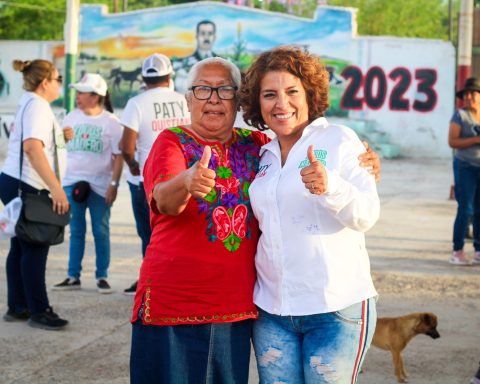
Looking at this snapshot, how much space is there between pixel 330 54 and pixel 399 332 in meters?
25.2

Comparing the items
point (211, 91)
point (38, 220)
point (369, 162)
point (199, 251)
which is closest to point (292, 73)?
point (211, 91)

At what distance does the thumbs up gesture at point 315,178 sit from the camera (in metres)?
3.14

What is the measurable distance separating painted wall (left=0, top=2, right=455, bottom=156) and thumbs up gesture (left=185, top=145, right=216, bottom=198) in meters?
27.0

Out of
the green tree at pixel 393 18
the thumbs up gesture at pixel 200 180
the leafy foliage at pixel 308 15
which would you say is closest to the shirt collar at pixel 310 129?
the thumbs up gesture at pixel 200 180

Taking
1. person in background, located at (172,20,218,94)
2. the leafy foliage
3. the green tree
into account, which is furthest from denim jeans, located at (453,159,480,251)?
the green tree

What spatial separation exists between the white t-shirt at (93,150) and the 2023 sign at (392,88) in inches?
902

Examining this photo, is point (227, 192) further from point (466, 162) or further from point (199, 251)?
point (466, 162)

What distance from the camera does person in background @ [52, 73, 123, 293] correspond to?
8.12m

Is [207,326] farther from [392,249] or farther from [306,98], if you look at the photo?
[392,249]

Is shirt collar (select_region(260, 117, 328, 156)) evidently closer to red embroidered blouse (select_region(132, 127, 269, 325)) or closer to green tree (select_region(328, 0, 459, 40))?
red embroidered blouse (select_region(132, 127, 269, 325))

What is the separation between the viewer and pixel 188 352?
11.6 ft

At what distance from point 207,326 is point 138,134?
4.20m

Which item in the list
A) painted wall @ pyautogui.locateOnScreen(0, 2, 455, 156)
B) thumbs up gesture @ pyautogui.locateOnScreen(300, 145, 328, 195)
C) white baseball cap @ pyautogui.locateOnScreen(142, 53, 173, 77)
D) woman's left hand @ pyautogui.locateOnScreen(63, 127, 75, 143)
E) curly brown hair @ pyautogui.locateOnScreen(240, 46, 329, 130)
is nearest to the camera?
thumbs up gesture @ pyautogui.locateOnScreen(300, 145, 328, 195)

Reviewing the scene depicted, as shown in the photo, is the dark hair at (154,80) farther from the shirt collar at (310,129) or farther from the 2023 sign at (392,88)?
the 2023 sign at (392,88)
